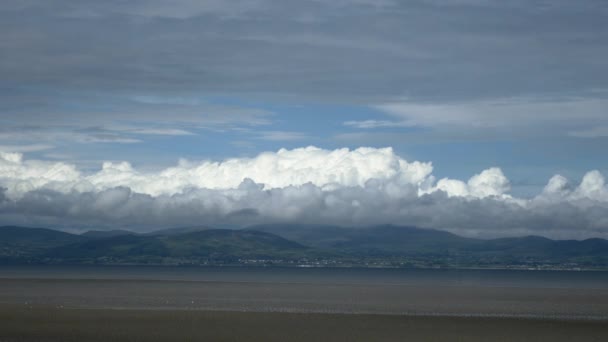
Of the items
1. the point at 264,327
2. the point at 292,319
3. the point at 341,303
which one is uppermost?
the point at 341,303

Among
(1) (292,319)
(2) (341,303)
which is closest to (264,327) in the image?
(1) (292,319)

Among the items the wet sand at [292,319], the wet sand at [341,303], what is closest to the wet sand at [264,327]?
the wet sand at [292,319]

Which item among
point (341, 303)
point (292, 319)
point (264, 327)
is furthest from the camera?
point (341, 303)

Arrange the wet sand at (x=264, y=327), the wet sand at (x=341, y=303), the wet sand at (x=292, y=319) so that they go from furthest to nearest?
the wet sand at (x=341, y=303) < the wet sand at (x=292, y=319) < the wet sand at (x=264, y=327)

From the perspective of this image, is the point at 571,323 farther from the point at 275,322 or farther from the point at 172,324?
the point at 172,324

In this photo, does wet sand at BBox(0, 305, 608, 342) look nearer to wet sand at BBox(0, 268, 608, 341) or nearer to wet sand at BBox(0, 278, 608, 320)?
wet sand at BBox(0, 268, 608, 341)

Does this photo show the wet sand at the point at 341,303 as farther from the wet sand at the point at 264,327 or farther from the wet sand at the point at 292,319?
the wet sand at the point at 264,327

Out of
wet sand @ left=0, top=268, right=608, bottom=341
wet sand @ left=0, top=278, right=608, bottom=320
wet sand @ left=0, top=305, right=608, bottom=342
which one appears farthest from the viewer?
wet sand @ left=0, top=278, right=608, bottom=320

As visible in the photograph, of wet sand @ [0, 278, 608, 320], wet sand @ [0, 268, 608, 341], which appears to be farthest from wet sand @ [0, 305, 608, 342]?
wet sand @ [0, 278, 608, 320]

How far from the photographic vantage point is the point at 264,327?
7762 centimetres

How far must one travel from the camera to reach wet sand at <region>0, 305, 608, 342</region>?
70875mm

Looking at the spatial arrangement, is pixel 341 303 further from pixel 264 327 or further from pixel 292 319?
pixel 264 327

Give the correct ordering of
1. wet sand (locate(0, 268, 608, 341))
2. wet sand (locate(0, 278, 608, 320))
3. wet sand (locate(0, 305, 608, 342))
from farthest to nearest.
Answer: wet sand (locate(0, 278, 608, 320)) < wet sand (locate(0, 268, 608, 341)) < wet sand (locate(0, 305, 608, 342))

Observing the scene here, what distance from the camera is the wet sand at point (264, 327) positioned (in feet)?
233
